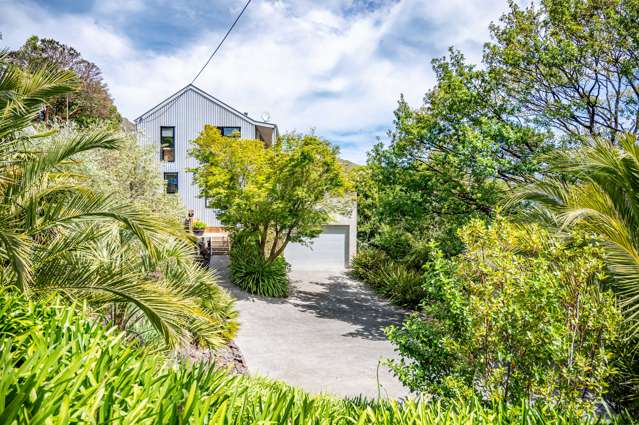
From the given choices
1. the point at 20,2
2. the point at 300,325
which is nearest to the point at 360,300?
the point at 300,325

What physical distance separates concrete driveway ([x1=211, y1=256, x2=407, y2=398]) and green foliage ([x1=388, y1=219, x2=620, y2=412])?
4.52ft

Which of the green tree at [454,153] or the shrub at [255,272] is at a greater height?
the green tree at [454,153]

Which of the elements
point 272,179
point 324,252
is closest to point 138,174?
point 272,179

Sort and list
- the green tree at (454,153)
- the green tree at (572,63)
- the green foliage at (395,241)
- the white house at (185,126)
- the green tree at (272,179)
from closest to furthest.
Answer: the green tree at (572,63)
the green tree at (454,153)
the green tree at (272,179)
the green foliage at (395,241)
the white house at (185,126)

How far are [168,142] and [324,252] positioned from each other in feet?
38.8

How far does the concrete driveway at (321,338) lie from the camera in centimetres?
740

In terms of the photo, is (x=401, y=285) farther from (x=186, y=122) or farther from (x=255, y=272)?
(x=186, y=122)

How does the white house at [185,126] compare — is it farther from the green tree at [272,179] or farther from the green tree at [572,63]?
the green tree at [572,63]

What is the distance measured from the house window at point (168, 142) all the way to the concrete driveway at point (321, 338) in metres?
10.4

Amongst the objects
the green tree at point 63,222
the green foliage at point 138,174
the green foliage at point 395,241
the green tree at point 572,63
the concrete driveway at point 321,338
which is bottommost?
the concrete driveway at point 321,338

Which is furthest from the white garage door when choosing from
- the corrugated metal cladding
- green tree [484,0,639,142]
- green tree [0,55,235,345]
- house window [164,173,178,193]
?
green tree [0,55,235,345]

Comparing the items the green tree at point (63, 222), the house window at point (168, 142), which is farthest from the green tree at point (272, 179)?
the house window at point (168, 142)

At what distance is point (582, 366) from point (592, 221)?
2812 mm

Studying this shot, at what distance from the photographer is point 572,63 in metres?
10.2
